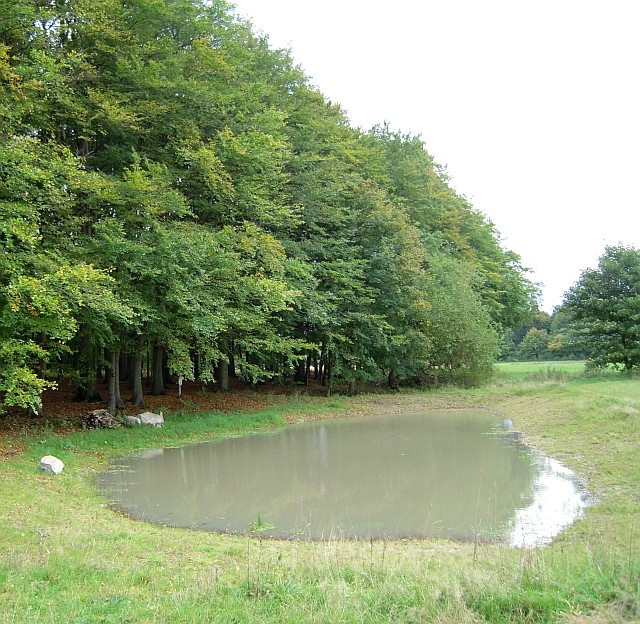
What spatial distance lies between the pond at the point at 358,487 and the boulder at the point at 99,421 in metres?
2.05

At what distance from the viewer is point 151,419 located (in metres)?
17.1

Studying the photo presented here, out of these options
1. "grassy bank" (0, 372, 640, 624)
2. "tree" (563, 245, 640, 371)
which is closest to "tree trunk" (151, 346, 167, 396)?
"grassy bank" (0, 372, 640, 624)

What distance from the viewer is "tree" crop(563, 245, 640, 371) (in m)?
27.6

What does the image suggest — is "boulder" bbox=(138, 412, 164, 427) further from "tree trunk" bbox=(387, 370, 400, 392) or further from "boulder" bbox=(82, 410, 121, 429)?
"tree trunk" bbox=(387, 370, 400, 392)

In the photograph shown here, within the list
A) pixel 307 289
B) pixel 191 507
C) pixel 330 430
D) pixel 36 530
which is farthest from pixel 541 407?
pixel 36 530

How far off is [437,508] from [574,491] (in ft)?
8.19

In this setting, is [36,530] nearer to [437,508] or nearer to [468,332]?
[437,508]

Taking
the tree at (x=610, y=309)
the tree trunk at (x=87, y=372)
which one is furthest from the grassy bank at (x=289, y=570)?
the tree at (x=610, y=309)

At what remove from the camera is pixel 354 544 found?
7.46 m

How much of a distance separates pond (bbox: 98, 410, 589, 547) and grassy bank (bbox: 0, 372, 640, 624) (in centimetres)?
62

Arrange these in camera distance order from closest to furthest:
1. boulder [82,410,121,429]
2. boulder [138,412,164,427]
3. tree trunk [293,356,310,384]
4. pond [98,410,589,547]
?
pond [98,410,589,547] → boulder [82,410,121,429] → boulder [138,412,164,427] → tree trunk [293,356,310,384]

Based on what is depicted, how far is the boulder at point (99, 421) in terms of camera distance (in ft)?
52.2

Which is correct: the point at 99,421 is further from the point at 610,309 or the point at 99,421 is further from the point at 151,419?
the point at 610,309

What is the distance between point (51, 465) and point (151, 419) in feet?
18.1
